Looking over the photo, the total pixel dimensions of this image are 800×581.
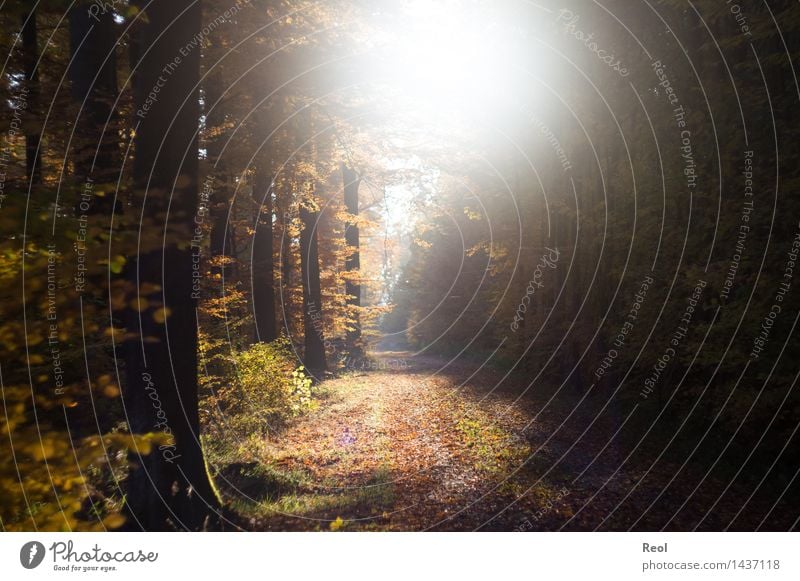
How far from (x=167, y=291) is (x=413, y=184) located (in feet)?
47.8

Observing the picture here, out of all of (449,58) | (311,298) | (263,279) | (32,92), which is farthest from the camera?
(311,298)

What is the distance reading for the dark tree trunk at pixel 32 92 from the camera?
6.44m

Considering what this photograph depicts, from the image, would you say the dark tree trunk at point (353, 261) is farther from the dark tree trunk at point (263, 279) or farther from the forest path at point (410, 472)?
the forest path at point (410, 472)

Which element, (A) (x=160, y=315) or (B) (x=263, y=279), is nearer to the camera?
(A) (x=160, y=315)

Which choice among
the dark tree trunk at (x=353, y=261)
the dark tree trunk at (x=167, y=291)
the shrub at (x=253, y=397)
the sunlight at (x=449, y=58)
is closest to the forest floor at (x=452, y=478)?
the shrub at (x=253, y=397)

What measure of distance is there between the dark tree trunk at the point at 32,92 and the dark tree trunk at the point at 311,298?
37.9 ft

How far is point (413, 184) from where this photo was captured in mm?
19266

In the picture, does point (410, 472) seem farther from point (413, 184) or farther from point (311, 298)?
point (413, 184)

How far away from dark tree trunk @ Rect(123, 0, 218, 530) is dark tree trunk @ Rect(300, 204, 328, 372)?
14063 mm

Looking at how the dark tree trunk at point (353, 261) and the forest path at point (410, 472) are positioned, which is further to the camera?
the dark tree trunk at point (353, 261)

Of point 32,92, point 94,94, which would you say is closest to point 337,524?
point 32,92

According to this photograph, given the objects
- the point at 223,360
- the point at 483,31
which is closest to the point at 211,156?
the point at 223,360

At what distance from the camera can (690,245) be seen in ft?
29.8

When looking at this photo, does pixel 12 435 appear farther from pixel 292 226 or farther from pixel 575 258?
pixel 292 226
